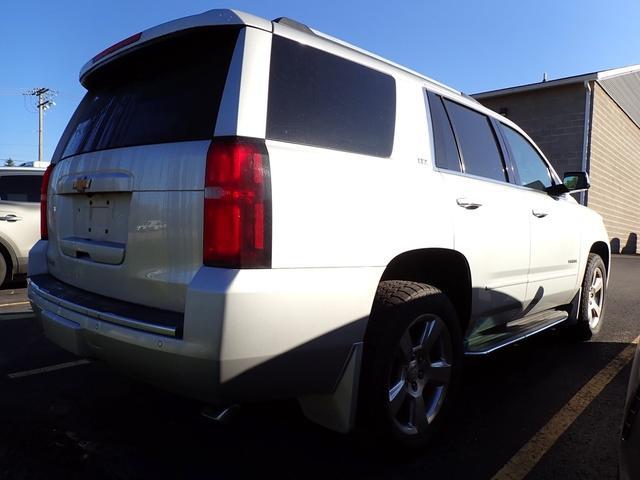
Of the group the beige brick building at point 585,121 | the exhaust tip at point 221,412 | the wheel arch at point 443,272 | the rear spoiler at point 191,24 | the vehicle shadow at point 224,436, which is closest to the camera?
the exhaust tip at point 221,412

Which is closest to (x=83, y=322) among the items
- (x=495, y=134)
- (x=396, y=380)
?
(x=396, y=380)

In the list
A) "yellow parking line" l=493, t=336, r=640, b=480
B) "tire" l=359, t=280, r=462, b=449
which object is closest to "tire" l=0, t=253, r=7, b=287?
"tire" l=359, t=280, r=462, b=449

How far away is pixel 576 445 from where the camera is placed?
2760 millimetres

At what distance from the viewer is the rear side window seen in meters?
2.11

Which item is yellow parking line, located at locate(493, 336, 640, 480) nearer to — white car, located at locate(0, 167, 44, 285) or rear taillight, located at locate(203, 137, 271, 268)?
rear taillight, located at locate(203, 137, 271, 268)

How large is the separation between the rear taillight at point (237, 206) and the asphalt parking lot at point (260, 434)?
733mm

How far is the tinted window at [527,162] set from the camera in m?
4.02

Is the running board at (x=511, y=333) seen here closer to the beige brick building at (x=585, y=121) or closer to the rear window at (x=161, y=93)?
the rear window at (x=161, y=93)

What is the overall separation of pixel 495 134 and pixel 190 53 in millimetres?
2445

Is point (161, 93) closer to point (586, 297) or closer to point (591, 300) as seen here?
point (586, 297)

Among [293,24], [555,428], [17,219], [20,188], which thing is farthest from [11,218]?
[555,428]

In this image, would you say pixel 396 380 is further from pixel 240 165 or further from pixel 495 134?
pixel 495 134

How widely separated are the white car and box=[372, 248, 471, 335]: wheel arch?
6273mm

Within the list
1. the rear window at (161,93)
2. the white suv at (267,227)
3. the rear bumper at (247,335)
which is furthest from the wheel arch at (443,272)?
the rear window at (161,93)
